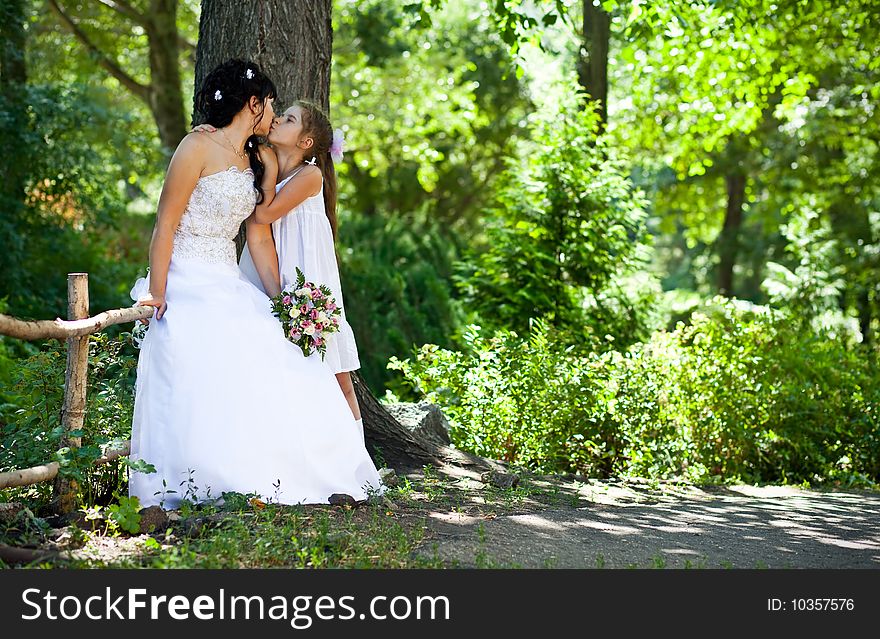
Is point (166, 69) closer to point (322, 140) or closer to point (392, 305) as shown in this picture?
point (392, 305)

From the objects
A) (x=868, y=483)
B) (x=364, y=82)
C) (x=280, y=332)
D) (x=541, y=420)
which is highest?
(x=364, y=82)

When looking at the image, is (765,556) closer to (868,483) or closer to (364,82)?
(868,483)

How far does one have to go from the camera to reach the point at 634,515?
6.15 metres

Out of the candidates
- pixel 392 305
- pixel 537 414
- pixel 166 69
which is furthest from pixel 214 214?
pixel 166 69

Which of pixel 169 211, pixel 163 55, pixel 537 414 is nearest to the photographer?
pixel 169 211

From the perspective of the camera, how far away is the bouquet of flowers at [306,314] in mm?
5711

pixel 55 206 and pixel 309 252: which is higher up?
pixel 55 206

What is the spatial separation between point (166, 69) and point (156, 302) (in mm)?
12893

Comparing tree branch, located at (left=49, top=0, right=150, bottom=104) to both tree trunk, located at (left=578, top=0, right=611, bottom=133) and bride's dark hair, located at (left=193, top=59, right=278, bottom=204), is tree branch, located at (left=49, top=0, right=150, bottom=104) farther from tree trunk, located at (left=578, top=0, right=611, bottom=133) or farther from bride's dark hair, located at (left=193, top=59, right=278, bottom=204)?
bride's dark hair, located at (left=193, top=59, right=278, bottom=204)

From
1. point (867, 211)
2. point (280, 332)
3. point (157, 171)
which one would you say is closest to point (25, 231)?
point (157, 171)

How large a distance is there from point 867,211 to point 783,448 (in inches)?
531

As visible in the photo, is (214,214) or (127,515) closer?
(127,515)

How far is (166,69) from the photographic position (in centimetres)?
1725

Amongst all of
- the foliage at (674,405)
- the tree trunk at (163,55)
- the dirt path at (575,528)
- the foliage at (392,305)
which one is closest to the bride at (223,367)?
the dirt path at (575,528)
